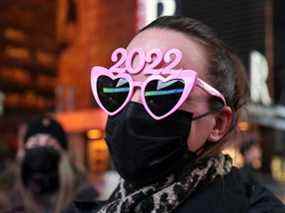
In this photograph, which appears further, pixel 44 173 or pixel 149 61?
pixel 44 173

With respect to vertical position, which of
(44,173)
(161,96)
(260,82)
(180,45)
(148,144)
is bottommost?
(260,82)

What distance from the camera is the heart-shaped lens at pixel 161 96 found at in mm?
1387

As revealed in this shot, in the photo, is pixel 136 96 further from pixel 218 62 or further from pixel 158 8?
pixel 158 8

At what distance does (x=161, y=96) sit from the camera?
139 cm

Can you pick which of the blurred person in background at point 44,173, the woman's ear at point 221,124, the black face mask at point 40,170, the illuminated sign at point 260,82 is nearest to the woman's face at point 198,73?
the woman's ear at point 221,124

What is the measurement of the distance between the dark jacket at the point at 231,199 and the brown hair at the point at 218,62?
0.09 metres

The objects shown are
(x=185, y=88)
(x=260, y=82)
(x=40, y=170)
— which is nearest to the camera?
(x=185, y=88)

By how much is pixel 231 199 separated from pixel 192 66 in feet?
0.97

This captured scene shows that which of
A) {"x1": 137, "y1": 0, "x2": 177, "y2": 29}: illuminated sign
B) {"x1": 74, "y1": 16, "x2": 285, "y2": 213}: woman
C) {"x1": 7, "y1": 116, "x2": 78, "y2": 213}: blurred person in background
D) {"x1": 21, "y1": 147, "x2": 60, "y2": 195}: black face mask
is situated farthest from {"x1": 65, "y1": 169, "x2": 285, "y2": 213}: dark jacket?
{"x1": 21, "y1": 147, "x2": 60, "y2": 195}: black face mask

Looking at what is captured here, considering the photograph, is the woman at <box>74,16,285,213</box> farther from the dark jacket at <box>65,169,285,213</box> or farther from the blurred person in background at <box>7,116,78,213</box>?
the blurred person in background at <box>7,116,78,213</box>

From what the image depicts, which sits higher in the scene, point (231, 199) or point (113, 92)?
point (113, 92)

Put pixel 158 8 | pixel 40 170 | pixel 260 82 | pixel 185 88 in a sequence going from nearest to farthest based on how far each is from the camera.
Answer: pixel 185 88
pixel 158 8
pixel 40 170
pixel 260 82

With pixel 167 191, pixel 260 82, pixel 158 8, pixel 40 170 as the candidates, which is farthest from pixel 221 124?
pixel 260 82

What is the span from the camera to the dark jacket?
1.37 m
